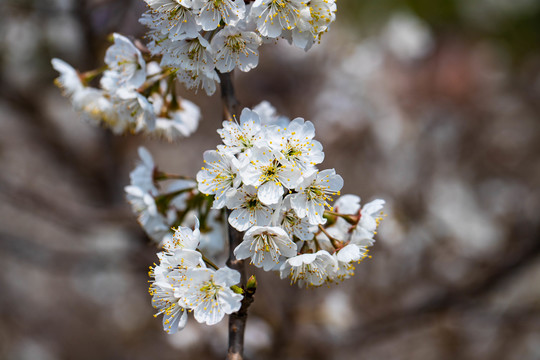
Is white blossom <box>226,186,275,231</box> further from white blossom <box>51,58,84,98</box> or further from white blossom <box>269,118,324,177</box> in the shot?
white blossom <box>51,58,84,98</box>

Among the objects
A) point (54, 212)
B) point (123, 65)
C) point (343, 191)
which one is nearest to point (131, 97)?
point (123, 65)

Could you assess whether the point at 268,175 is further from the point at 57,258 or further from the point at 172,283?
the point at 57,258

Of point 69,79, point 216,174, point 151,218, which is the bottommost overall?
point 216,174

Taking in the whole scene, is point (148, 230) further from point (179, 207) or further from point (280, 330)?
A: point (280, 330)

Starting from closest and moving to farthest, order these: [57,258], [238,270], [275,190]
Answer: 1. [275,190]
2. [238,270]
3. [57,258]

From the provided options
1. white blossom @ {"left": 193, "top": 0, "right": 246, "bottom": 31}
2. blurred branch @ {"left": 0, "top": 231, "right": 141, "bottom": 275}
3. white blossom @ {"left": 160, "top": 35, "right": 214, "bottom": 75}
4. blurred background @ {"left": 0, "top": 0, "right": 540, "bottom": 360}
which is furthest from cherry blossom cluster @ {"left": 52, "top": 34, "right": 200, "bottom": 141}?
blurred branch @ {"left": 0, "top": 231, "right": 141, "bottom": 275}

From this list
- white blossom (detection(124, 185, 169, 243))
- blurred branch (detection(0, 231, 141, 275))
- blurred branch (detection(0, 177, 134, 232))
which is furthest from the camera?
blurred branch (detection(0, 231, 141, 275))
